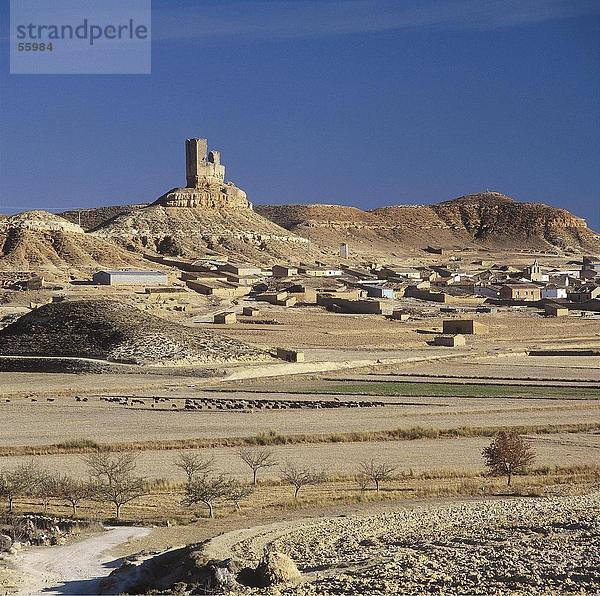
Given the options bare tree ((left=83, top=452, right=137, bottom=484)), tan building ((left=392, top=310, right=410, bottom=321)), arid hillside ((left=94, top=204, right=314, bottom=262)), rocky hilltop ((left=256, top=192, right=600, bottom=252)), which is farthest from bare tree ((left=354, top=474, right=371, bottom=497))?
rocky hilltop ((left=256, top=192, right=600, bottom=252))

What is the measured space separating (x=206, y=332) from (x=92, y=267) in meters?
32.8

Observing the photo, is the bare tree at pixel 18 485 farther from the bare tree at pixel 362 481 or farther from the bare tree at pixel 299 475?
the bare tree at pixel 362 481

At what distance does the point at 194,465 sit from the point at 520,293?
52.3m

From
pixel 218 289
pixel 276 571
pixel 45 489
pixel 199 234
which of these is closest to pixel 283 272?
pixel 218 289

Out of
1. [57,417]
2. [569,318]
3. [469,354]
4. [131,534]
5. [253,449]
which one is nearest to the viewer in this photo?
[131,534]

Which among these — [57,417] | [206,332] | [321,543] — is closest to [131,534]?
[321,543]

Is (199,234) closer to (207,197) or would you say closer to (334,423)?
(207,197)

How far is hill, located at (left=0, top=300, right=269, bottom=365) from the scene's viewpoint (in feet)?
133

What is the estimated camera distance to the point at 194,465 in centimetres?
1998

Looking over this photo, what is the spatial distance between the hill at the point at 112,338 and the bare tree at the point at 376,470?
18666 mm

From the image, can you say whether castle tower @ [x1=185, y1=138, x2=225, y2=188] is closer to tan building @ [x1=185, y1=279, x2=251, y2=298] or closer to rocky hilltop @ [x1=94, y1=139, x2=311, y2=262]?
rocky hilltop @ [x1=94, y1=139, x2=311, y2=262]

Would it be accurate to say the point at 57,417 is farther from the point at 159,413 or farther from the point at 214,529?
the point at 214,529

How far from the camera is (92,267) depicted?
75438mm

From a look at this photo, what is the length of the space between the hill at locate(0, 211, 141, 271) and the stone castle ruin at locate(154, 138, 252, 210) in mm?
18668
